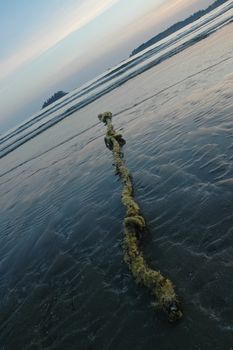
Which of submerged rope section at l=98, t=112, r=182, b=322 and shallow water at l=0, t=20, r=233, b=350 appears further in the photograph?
shallow water at l=0, t=20, r=233, b=350

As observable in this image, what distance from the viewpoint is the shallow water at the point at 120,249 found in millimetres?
8195

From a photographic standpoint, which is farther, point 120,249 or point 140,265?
point 120,249

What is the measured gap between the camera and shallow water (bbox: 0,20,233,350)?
820 centimetres

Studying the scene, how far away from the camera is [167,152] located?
1828 centimetres

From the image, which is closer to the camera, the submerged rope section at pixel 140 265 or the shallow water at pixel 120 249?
the submerged rope section at pixel 140 265

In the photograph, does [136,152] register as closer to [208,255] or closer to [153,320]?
[208,255]

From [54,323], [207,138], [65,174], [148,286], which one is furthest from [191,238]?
[65,174]

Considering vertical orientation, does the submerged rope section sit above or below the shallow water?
above

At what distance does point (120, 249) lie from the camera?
460 inches

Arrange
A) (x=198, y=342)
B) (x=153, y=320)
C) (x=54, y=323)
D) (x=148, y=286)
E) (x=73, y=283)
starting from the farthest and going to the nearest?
(x=73, y=283) < (x=54, y=323) < (x=148, y=286) < (x=153, y=320) < (x=198, y=342)

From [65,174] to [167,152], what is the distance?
931 centimetres

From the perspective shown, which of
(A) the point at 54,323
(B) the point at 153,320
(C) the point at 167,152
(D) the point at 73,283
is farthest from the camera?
(C) the point at 167,152

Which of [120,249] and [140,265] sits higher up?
[140,265]

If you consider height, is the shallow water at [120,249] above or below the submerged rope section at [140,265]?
below
